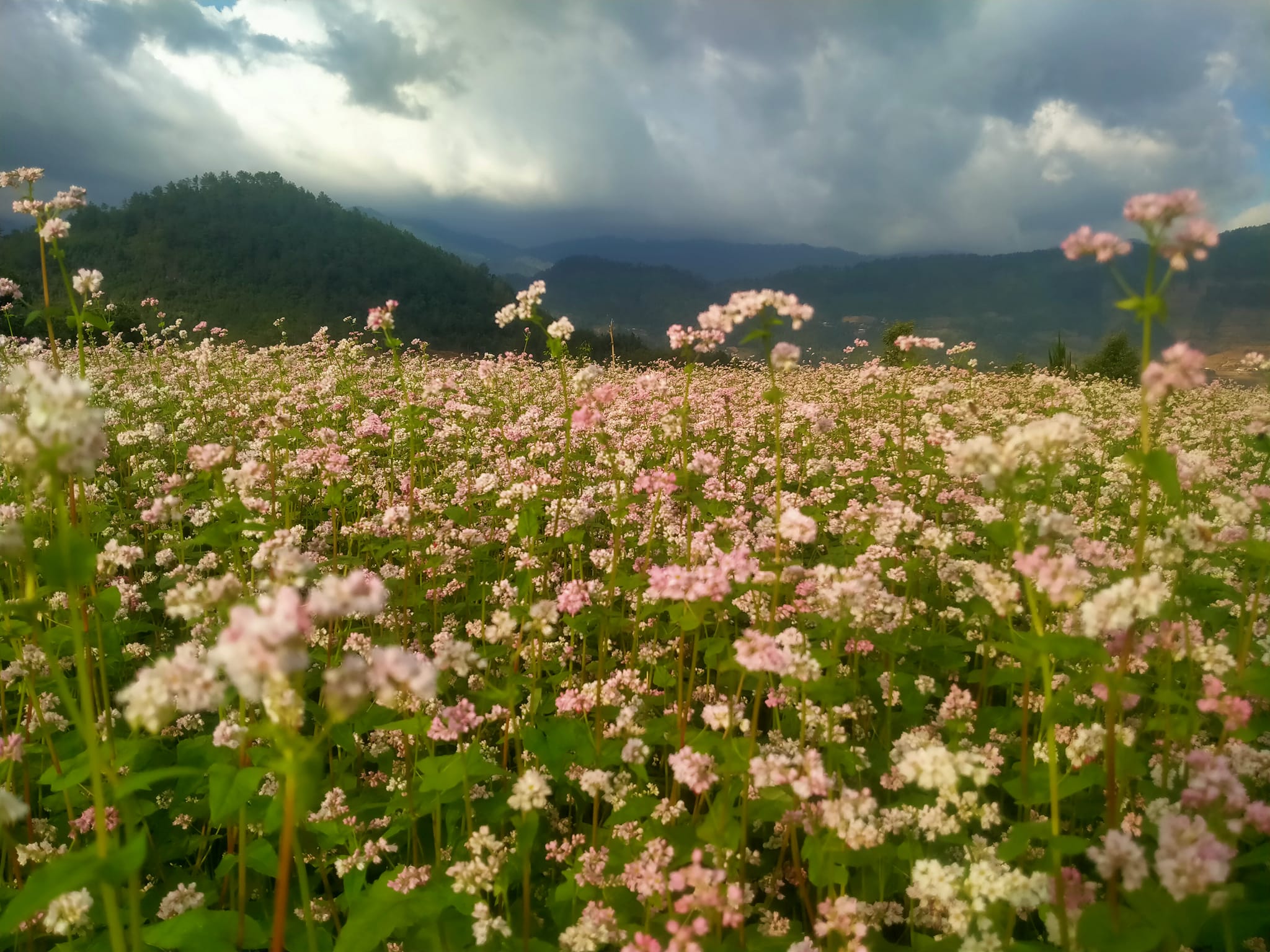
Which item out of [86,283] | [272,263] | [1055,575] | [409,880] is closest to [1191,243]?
[1055,575]

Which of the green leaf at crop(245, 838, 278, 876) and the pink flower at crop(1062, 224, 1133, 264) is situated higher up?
the pink flower at crop(1062, 224, 1133, 264)

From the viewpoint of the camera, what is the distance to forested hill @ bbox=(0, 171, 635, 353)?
93.4 meters

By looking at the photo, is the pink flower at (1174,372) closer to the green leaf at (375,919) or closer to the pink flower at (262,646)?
the pink flower at (262,646)

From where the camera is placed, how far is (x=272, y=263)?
399 feet

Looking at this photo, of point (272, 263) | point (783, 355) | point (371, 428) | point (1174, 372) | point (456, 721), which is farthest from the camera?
point (272, 263)

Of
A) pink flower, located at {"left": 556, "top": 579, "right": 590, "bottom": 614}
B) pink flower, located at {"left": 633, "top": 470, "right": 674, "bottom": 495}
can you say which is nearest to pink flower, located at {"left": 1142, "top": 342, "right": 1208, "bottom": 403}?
pink flower, located at {"left": 633, "top": 470, "right": 674, "bottom": 495}

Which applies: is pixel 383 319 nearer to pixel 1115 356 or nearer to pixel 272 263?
pixel 1115 356

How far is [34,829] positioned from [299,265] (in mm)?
137102

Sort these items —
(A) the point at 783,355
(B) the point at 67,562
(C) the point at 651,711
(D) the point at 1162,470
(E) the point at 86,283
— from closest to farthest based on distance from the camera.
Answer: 1. (B) the point at 67,562
2. (D) the point at 1162,470
3. (A) the point at 783,355
4. (C) the point at 651,711
5. (E) the point at 86,283

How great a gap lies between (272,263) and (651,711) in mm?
140557

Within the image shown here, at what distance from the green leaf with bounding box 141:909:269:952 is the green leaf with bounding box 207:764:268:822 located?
0.44 metres

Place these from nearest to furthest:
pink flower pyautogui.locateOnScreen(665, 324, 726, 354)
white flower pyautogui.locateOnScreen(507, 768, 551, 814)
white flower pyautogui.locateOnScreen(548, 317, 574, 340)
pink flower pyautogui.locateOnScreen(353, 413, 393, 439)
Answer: white flower pyautogui.locateOnScreen(507, 768, 551, 814) < pink flower pyautogui.locateOnScreen(665, 324, 726, 354) < white flower pyautogui.locateOnScreen(548, 317, 574, 340) < pink flower pyautogui.locateOnScreen(353, 413, 393, 439)

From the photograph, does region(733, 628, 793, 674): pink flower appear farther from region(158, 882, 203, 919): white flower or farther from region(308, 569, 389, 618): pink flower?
region(158, 882, 203, 919): white flower

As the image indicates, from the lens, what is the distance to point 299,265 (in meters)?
121
